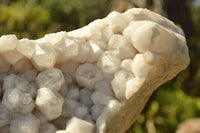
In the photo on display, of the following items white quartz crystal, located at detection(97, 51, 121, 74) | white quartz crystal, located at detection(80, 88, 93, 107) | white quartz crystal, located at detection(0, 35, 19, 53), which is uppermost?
white quartz crystal, located at detection(0, 35, 19, 53)

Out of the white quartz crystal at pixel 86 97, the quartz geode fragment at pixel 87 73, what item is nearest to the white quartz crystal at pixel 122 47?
the quartz geode fragment at pixel 87 73

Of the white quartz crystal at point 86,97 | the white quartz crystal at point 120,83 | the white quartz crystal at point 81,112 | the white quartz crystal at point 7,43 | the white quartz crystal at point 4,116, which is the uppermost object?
the white quartz crystal at point 7,43

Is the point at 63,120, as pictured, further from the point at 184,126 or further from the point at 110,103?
the point at 184,126

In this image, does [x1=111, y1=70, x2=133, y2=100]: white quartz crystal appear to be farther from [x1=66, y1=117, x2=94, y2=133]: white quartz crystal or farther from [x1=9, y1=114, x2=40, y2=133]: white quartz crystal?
[x1=9, y1=114, x2=40, y2=133]: white quartz crystal

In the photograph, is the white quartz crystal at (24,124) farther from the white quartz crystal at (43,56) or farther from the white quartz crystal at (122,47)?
the white quartz crystal at (122,47)

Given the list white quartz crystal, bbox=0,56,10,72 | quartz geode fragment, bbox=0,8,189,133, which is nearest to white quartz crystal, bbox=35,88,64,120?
quartz geode fragment, bbox=0,8,189,133

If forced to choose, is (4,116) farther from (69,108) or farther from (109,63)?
(109,63)

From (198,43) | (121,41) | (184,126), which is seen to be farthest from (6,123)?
(198,43)
